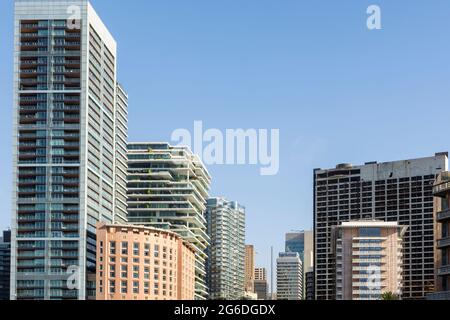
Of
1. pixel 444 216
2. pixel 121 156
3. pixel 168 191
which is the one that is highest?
pixel 121 156

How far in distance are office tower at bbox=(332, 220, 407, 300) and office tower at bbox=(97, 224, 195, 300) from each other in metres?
Answer: 31.5

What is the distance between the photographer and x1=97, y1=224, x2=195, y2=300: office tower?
433ft

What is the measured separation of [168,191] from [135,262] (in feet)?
128

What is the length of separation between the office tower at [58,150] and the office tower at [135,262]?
475cm

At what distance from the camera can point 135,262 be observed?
132 metres

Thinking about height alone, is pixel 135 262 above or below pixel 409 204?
below

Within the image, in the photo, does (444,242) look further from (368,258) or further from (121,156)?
(121,156)

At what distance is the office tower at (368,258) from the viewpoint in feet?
492

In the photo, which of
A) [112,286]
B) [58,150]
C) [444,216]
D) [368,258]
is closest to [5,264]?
[58,150]

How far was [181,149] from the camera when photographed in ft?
581

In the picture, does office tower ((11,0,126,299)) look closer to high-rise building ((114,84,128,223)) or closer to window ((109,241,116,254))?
high-rise building ((114,84,128,223))

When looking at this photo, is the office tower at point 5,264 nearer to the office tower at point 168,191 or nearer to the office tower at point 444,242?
the office tower at point 168,191

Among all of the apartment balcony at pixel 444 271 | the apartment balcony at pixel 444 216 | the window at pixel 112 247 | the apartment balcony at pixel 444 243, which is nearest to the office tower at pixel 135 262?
the window at pixel 112 247
